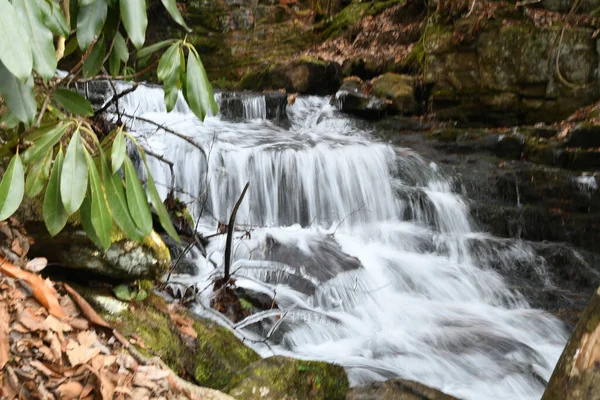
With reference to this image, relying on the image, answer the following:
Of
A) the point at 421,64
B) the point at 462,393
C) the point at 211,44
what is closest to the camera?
the point at 462,393

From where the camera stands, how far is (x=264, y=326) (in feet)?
11.9

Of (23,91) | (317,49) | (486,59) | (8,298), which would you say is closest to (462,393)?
(8,298)

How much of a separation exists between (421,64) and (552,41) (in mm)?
2780

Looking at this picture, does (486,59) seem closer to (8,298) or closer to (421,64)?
(421,64)

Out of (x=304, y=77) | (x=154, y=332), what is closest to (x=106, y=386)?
(x=154, y=332)

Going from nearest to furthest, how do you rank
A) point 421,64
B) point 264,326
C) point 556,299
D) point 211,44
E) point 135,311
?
point 135,311
point 264,326
point 556,299
point 421,64
point 211,44

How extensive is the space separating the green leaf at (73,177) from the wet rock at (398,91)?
29.8 feet

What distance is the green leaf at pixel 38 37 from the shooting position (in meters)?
1.21

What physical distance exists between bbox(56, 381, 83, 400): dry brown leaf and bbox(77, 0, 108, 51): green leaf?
1.16 metres

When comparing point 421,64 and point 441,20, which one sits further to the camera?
point 421,64

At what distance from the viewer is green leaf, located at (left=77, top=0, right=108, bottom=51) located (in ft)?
4.74

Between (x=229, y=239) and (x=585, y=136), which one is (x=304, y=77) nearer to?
(x=585, y=136)

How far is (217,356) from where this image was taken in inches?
109

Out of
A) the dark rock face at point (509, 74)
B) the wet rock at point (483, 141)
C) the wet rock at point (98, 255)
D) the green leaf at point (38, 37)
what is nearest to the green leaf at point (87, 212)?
the green leaf at point (38, 37)
